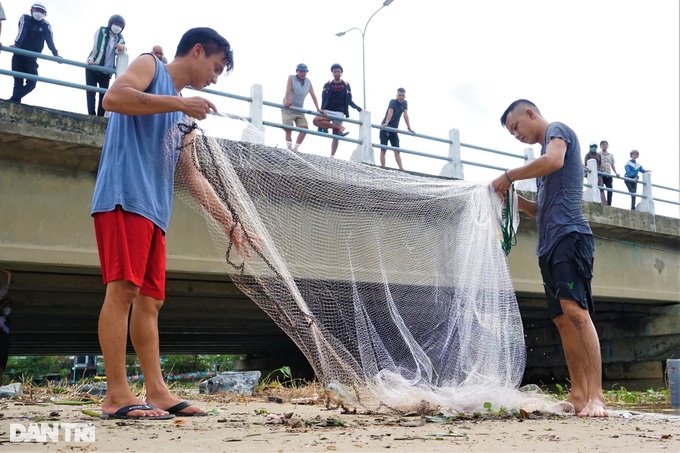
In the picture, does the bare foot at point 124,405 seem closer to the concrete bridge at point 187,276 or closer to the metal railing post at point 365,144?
the concrete bridge at point 187,276

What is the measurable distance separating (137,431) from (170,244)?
18.8ft

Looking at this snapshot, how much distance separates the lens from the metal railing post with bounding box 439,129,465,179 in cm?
1157

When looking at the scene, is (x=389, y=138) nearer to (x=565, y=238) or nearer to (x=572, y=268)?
(x=565, y=238)

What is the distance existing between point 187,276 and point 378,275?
4716 mm

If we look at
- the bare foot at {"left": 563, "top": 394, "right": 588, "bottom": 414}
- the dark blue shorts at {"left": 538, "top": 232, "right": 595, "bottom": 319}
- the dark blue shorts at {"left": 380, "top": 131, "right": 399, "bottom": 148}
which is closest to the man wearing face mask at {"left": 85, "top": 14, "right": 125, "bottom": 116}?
the dark blue shorts at {"left": 380, "top": 131, "right": 399, "bottom": 148}

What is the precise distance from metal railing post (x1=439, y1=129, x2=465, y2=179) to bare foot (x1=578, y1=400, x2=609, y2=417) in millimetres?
7586

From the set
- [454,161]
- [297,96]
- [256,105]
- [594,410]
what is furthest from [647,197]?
[594,410]

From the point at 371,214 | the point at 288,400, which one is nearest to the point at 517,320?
the point at 371,214

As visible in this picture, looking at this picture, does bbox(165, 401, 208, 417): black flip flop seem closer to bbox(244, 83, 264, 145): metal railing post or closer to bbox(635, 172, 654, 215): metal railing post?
bbox(244, 83, 264, 145): metal railing post

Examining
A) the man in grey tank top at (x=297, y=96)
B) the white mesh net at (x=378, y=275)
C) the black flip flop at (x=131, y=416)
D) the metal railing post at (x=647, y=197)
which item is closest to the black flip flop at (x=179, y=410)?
the black flip flop at (x=131, y=416)

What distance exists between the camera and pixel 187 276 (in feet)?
29.6

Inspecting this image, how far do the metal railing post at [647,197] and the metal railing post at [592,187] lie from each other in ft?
4.85

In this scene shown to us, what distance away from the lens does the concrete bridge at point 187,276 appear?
746 cm

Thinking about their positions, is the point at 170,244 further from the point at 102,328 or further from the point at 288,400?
the point at 102,328
